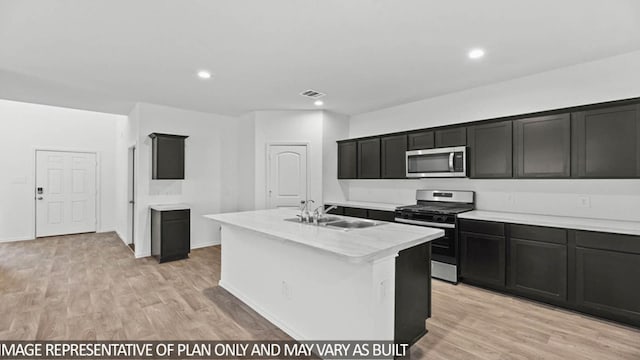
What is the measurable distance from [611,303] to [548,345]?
0.88m

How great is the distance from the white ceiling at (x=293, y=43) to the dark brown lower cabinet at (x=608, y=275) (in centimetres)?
176

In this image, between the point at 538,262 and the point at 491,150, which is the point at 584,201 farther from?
the point at 491,150

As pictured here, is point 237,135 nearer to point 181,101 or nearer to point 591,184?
point 181,101

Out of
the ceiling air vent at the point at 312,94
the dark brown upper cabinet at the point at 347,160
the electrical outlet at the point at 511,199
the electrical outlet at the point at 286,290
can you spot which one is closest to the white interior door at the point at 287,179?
the dark brown upper cabinet at the point at 347,160

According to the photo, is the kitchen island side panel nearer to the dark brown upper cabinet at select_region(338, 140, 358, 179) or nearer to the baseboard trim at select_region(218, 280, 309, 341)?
the baseboard trim at select_region(218, 280, 309, 341)

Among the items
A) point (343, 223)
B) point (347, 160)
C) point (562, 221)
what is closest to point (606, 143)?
point (562, 221)

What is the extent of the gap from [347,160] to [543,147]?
2887mm

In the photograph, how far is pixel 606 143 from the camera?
292 centimetres

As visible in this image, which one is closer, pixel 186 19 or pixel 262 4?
pixel 262 4

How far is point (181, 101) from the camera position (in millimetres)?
4793

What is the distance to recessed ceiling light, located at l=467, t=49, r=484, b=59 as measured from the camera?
290 cm

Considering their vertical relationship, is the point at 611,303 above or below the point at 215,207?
below

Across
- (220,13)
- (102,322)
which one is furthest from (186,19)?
(102,322)

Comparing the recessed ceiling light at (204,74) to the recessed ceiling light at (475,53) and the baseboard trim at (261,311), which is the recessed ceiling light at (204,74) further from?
the recessed ceiling light at (475,53)
